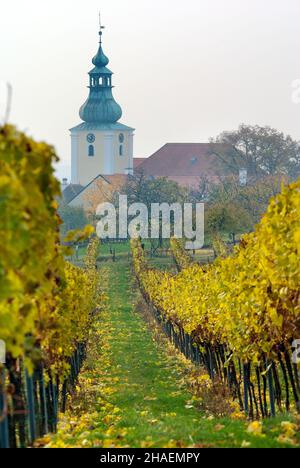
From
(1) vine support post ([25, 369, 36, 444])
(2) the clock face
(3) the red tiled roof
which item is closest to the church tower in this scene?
(2) the clock face

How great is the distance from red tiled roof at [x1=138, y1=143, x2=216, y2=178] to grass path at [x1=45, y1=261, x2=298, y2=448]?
10409 cm

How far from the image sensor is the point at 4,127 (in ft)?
22.3

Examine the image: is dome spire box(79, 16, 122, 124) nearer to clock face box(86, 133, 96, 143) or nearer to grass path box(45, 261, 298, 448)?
clock face box(86, 133, 96, 143)

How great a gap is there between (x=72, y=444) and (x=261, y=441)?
1455mm

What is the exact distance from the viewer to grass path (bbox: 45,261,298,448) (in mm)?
8812

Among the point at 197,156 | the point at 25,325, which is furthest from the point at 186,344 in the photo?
the point at 197,156

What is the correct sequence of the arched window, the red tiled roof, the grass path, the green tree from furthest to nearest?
the arched window, the red tiled roof, the green tree, the grass path

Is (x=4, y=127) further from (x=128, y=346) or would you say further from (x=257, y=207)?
(x=257, y=207)

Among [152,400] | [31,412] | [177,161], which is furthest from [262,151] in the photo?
[31,412]

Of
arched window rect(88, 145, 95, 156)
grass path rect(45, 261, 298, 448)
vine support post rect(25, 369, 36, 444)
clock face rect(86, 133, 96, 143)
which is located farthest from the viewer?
arched window rect(88, 145, 95, 156)

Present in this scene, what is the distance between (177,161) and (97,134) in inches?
420

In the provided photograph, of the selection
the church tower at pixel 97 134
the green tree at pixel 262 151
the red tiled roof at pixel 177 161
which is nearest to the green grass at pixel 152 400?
the green tree at pixel 262 151

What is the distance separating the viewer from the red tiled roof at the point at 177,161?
137 meters

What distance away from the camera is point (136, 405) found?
15188 mm
